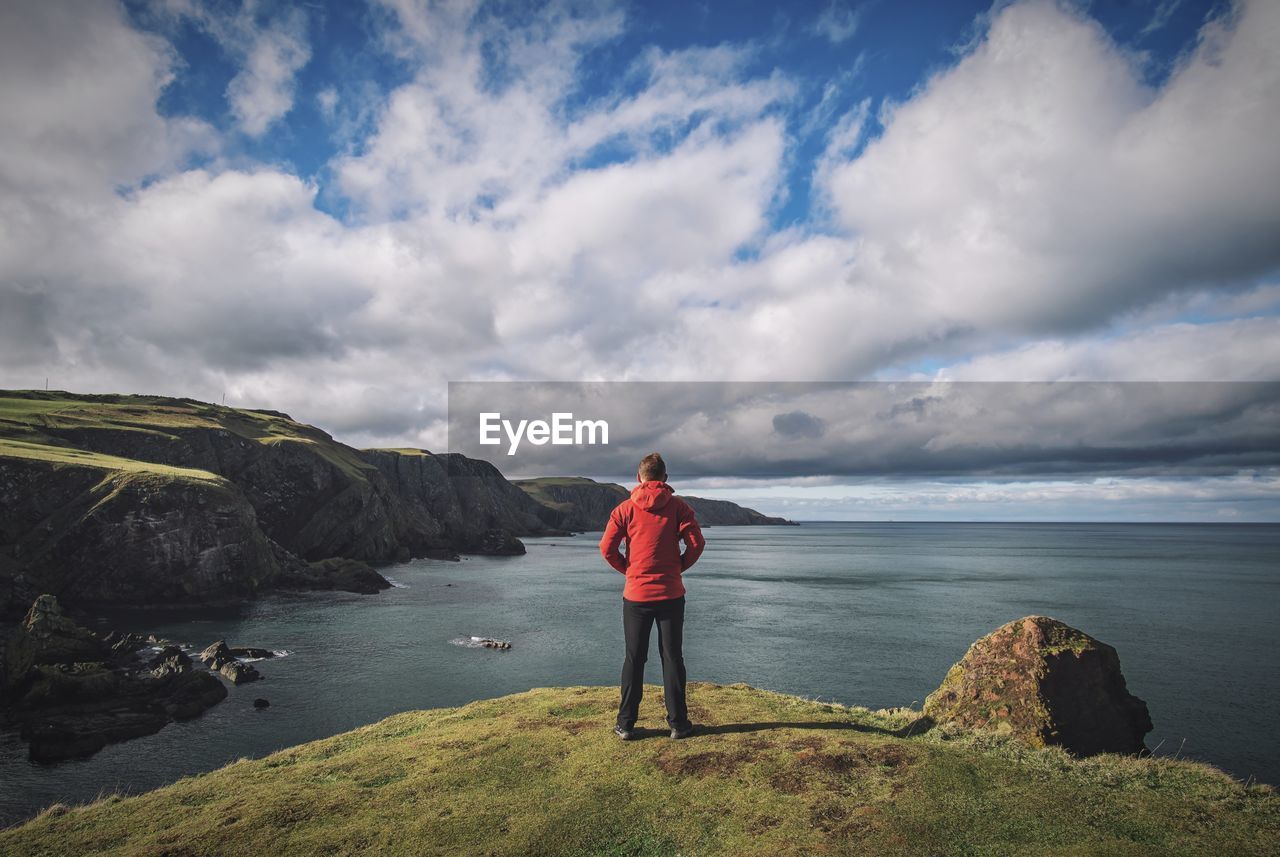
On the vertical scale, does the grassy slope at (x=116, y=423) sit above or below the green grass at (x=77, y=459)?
above

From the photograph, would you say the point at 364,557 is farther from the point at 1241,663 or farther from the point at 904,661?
the point at 1241,663

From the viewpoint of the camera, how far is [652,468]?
1097 cm

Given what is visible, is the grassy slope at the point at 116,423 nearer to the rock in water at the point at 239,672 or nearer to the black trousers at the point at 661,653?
the rock in water at the point at 239,672

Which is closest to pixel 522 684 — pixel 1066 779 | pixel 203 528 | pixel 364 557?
pixel 1066 779

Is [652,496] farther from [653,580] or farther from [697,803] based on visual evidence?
[697,803]

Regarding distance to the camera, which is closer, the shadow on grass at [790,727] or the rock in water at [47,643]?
the shadow on grass at [790,727]

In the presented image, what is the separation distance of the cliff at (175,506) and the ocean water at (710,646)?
8176 millimetres

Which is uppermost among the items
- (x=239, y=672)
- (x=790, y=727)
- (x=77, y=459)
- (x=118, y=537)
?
(x=77, y=459)

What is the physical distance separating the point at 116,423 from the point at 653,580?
129476 mm

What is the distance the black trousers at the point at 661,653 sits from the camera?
10273mm

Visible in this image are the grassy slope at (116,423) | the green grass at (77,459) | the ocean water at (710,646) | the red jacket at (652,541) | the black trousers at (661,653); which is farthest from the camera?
the grassy slope at (116,423)

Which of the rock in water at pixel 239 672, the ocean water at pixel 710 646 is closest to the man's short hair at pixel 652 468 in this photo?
the ocean water at pixel 710 646

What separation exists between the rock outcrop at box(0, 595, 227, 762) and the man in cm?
3220

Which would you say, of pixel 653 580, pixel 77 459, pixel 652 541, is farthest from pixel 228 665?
pixel 77 459
